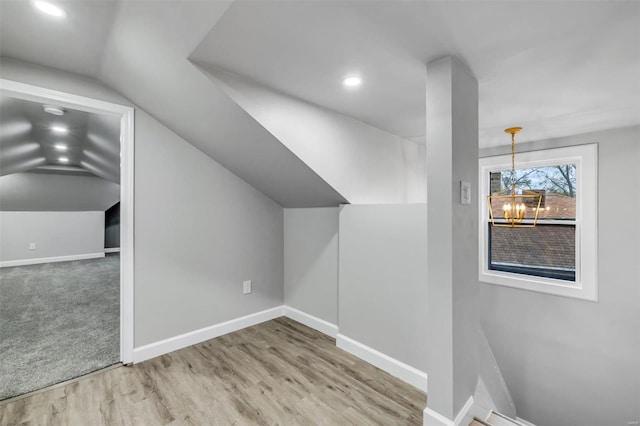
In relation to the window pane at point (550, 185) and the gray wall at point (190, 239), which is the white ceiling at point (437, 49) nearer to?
the window pane at point (550, 185)

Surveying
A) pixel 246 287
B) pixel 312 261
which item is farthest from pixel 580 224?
pixel 246 287

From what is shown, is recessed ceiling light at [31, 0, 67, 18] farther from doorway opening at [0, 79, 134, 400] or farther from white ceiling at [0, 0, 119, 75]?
doorway opening at [0, 79, 134, 400]

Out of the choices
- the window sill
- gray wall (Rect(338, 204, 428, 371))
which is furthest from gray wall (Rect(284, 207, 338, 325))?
the window sill

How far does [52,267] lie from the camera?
19.6ft

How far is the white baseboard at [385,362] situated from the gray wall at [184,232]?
1064 mm

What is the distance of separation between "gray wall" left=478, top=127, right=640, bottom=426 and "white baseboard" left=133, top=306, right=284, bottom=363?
2.77 metres

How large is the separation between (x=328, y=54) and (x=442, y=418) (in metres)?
2.05

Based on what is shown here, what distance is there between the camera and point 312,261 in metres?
2.94

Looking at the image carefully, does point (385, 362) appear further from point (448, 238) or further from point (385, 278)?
point (448, 238)

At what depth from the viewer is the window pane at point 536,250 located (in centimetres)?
293

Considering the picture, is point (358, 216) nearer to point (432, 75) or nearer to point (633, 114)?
point (432, 75)

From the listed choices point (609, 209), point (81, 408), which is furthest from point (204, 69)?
point (609, 209)

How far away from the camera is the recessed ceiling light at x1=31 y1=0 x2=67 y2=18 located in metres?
1.34

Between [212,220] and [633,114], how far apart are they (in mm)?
3677
